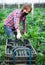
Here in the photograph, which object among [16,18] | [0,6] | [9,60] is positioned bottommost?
[0,6]

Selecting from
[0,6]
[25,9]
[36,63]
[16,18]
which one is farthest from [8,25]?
[0,6]

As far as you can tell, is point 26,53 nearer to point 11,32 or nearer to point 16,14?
point 16,14

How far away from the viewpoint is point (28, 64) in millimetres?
5715

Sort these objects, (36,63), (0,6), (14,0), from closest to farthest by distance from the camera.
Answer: (36,63) < (14,0) < (0,6)

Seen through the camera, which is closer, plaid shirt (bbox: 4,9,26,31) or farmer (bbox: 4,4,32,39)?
farmer (bbox: 4,4,32,39)

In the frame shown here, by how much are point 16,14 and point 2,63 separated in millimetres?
1375

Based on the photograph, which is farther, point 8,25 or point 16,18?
point 8,25

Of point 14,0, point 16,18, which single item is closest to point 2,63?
point 16,18

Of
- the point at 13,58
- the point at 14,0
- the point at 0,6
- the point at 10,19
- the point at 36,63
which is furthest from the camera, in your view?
the point at 0,6

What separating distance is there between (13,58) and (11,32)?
97.0 inches

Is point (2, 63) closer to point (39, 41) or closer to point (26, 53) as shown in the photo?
point (26, 53)

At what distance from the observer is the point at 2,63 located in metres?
6.27

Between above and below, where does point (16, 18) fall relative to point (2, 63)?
above

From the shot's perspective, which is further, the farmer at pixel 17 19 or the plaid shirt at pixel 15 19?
the plaid shirt at pixel 15 19
